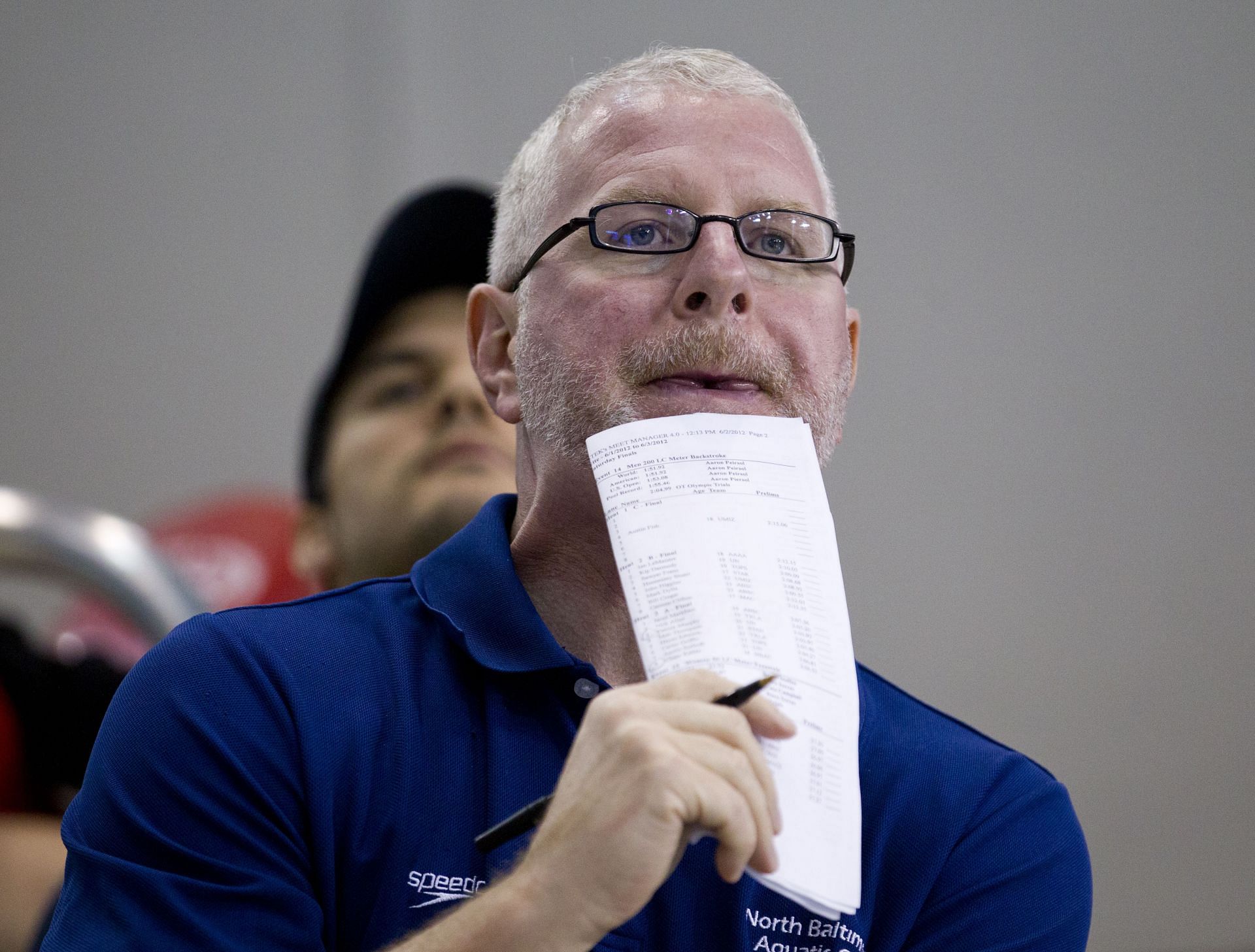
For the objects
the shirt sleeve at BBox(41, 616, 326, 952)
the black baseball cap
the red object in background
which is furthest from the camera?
the red object in background

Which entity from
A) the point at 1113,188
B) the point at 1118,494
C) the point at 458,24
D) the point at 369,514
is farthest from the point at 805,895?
the point at 458,24

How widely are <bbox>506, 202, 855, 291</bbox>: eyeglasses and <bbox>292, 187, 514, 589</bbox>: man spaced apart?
27.7 inches

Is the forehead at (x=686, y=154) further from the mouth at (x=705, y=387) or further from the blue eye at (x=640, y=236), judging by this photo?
the mouth at (x=705, y=387)

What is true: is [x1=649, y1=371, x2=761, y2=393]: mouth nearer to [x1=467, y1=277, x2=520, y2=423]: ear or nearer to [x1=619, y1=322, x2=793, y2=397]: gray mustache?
[x1=619, y1=322, x2=793, y2=397]: gray mustache

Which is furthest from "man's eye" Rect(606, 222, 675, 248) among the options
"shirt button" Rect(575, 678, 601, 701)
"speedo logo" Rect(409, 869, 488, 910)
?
"speedo logo" Rect(409, 869, 488, 910)

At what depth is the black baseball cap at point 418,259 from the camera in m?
2.04

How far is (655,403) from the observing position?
1.13 meters

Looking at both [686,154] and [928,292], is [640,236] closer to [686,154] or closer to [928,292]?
[686,154]

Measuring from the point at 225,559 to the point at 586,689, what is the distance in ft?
5.84

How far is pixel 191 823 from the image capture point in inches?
38.6

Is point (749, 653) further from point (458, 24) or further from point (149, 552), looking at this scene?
point (458, 24)

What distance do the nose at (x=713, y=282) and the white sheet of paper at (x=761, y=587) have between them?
0.38 ft

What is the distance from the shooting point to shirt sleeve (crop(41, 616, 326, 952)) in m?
0.95

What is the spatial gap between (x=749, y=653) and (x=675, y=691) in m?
0.10
